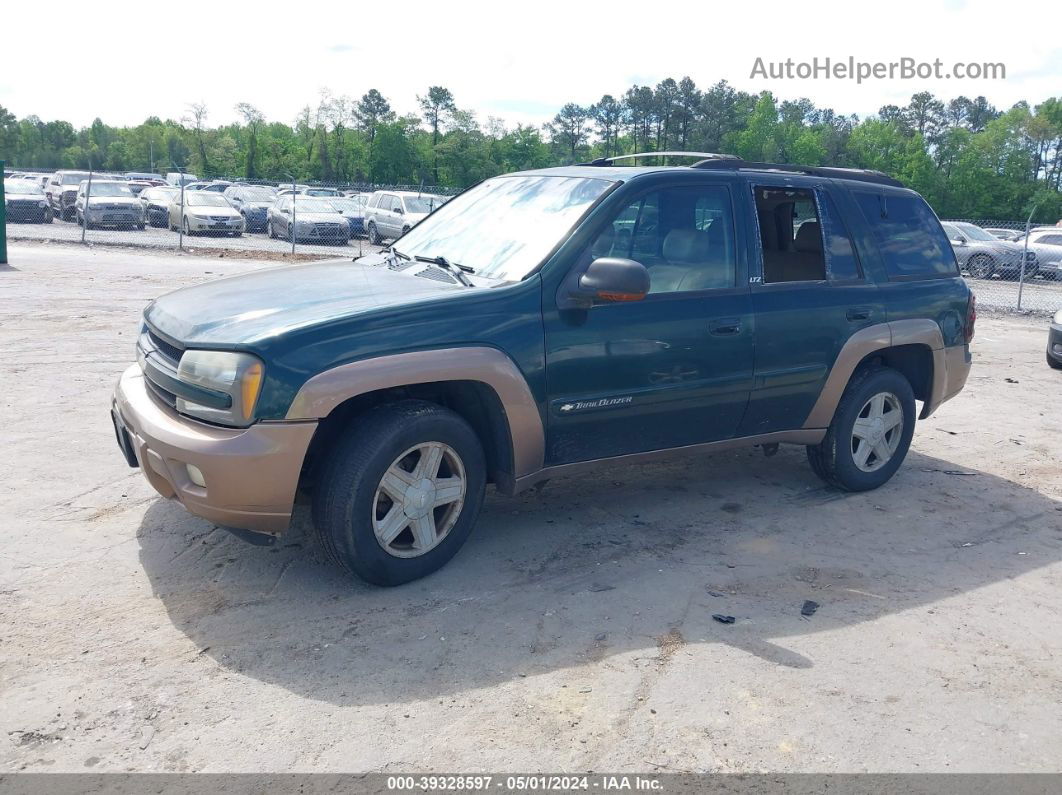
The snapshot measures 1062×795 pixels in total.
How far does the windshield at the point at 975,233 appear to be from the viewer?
79.6ft

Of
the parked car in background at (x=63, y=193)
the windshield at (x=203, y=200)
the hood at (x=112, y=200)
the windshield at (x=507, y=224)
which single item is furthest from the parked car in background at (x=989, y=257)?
the parked car in background at (x=63, y=193)

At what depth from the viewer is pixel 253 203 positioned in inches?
1152

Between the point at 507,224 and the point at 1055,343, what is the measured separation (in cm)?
844

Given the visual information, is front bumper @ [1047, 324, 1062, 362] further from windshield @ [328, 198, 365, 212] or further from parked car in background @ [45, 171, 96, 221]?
parked car in background @ [45, 171, 96, 221]

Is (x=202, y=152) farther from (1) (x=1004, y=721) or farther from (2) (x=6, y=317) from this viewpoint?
(1) (x=1004, y=721)

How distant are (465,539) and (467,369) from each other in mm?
833

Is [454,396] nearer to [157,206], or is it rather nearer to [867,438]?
[867,438]

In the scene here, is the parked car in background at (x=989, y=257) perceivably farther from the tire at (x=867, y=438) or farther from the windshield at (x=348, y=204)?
the tire at (x=867, y=438)

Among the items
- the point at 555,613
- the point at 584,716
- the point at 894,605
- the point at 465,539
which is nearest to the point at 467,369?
the point at 465,539

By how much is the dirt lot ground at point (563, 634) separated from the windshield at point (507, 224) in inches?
56.3

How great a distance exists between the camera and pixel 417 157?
76.0 metres

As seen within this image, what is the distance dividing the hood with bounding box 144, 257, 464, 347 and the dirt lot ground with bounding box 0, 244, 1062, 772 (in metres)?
1.12

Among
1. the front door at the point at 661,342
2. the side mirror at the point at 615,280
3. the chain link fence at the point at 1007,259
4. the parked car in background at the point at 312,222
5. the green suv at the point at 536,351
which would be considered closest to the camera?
the green suv at the point at 536,351

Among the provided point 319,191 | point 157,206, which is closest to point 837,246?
point 157,206
